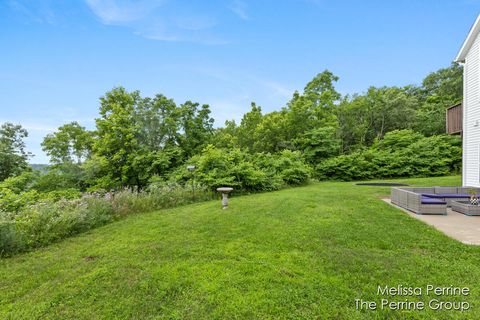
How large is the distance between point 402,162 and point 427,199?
1050cm

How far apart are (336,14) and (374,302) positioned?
12.9 meters

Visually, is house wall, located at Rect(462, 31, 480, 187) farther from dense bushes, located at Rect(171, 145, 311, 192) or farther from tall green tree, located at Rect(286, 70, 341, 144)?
tall green tree, located at Rect(286, 70, 341, 144)

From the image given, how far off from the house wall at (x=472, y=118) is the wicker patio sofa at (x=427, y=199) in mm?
1255

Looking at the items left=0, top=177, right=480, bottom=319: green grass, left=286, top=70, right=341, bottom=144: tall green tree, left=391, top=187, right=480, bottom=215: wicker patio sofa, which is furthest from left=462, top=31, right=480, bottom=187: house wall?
left=286, top=70, right=341, bottom=144: tall green tree

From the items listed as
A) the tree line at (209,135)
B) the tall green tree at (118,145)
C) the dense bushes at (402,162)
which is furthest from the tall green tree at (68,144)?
the dense bushes at (402,162)

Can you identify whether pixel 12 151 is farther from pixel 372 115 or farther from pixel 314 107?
pixel 372 115

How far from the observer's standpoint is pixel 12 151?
17.2 metres

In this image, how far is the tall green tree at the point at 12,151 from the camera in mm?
16031

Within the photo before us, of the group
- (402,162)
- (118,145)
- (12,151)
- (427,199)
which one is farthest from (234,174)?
(12,151)

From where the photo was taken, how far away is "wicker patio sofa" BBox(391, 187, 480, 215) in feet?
17.1

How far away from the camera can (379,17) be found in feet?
34.9

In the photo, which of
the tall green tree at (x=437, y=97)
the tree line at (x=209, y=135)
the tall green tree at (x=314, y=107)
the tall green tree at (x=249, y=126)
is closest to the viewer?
the tree line at (x=209, y=135)

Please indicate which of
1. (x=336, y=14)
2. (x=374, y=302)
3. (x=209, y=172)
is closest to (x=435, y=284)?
(x=374, y=302)

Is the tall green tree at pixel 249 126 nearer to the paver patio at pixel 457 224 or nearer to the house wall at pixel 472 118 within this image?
the house wall at pixel 472 118
